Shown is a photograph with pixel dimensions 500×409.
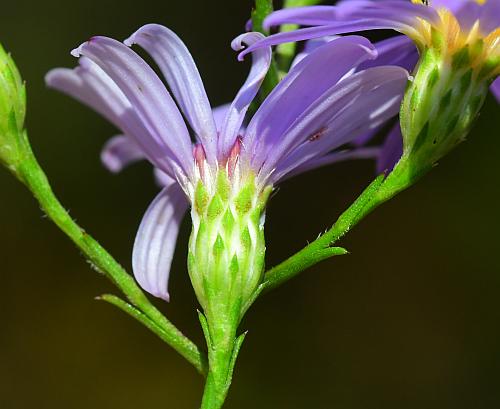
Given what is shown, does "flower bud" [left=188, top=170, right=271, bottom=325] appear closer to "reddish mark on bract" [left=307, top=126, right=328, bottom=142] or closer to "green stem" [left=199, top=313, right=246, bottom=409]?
"green stem" [left=199, top=313, right=246, bottom=409]

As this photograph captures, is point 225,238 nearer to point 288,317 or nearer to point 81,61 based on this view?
point 81,61

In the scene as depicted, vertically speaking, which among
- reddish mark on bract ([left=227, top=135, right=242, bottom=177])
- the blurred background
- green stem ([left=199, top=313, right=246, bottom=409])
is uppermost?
reddish mark on bract ([left=227, top=135, right=242, bottom=177])

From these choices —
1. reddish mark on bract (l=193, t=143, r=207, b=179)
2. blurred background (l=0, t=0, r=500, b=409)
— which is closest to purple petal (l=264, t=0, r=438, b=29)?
reddish mark on bract (l=193, t=143, r=207, b=179)

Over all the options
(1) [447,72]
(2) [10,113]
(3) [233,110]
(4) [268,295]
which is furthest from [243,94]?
(4) [268,295]

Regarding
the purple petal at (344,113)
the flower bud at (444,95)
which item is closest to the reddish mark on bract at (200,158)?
the purple petal at (344,113)

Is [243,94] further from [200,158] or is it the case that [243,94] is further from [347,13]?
[347,13]

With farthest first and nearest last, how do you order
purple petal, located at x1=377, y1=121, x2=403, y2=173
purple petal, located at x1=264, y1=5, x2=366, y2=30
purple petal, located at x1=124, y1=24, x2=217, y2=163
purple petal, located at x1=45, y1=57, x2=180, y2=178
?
purple petal, located at x1=377, y1=121, x2=403, y2=173
purple petal, located at x1=45, y1=57, x2=180, y2=178
purple petal, located at x1=124, y1=24, x2=217, y2=163
purple petal, located at x1=264, y1=5, x2=366, y2=30

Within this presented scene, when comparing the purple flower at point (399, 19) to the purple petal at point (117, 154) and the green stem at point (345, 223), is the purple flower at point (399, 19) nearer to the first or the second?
the green stem at point (345, 223)
